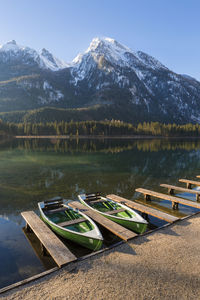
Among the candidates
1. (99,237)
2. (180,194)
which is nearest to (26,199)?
(99,237)

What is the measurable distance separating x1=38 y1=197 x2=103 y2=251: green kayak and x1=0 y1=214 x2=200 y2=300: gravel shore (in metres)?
1.46

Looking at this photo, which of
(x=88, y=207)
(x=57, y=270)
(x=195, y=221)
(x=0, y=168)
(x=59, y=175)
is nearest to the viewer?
(x=57, y=270)

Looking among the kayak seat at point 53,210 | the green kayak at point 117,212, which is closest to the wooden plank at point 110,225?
the green kayak at point 117,212

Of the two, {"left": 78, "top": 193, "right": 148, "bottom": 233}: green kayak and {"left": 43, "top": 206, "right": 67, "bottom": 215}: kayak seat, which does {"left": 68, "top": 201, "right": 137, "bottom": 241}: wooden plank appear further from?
{"left": 43, "top": 206, "right": 67, "bottom": 215}: kayak seat

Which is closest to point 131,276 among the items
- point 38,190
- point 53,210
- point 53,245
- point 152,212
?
point 53,245

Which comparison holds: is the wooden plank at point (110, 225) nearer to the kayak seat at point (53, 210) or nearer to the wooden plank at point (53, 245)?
the kayak seat at point (53, 210)

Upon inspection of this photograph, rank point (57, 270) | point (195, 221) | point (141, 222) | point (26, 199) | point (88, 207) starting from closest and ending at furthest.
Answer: point (57, 270) < point (141, 222) < point (195, 221) < point (88, 207) < point (26, 199)

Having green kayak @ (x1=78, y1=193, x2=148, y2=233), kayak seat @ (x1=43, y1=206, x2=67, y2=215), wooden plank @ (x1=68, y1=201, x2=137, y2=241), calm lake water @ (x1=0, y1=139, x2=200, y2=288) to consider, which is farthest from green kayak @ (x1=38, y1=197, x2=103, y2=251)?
green kayak @ (x1=78, y1=193, x2=148, y2=233)

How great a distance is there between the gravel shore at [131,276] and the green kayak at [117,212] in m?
2.03

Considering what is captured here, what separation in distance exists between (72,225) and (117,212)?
445 cm

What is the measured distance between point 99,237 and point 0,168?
121 ft

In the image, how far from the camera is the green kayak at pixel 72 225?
12742 millimetres

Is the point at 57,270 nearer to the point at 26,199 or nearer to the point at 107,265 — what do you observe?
the point at 107,265

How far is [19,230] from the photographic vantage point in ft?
55.7
